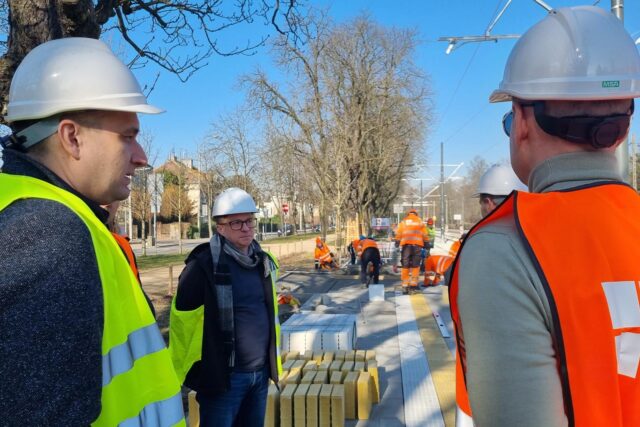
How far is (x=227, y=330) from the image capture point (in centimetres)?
332

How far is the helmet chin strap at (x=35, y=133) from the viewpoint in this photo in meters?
1.30

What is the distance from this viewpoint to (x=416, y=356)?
25.2 ft

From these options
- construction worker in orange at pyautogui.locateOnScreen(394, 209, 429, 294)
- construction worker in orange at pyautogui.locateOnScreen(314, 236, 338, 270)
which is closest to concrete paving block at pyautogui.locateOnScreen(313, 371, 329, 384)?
construction worker in orange at pyautogui.locateOnScreen(394, 209, 429, 294)

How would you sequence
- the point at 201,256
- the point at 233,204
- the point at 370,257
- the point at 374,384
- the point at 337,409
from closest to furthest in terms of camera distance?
the point at 201,256 < the point at 233,204 < the point at 337,409 < the point at 374,384 < the point at 370,257

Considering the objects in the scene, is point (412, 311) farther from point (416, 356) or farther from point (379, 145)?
point (379, 145)

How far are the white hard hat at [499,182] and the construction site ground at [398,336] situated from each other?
2483 mm

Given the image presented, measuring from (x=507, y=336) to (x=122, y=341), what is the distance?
2.78 ft

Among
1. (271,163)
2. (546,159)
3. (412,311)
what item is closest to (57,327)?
(546,159)

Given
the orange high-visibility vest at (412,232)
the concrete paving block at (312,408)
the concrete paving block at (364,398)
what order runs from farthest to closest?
the orange high-visibility vest at (412,232)
the concrete paving block at (364,398)
the concrete paving block at (312,408)

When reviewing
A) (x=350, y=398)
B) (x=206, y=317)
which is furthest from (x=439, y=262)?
(x=206, y=317)

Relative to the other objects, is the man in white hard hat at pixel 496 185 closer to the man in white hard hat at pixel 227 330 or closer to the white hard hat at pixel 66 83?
the man in white hard hat at pixel 227 330

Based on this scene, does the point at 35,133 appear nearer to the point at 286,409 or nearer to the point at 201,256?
the point at 201,256

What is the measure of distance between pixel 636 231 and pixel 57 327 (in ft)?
3.97

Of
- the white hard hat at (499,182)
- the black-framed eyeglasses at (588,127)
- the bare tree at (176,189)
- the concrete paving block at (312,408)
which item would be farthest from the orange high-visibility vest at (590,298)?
the bare tree at (176,189)
